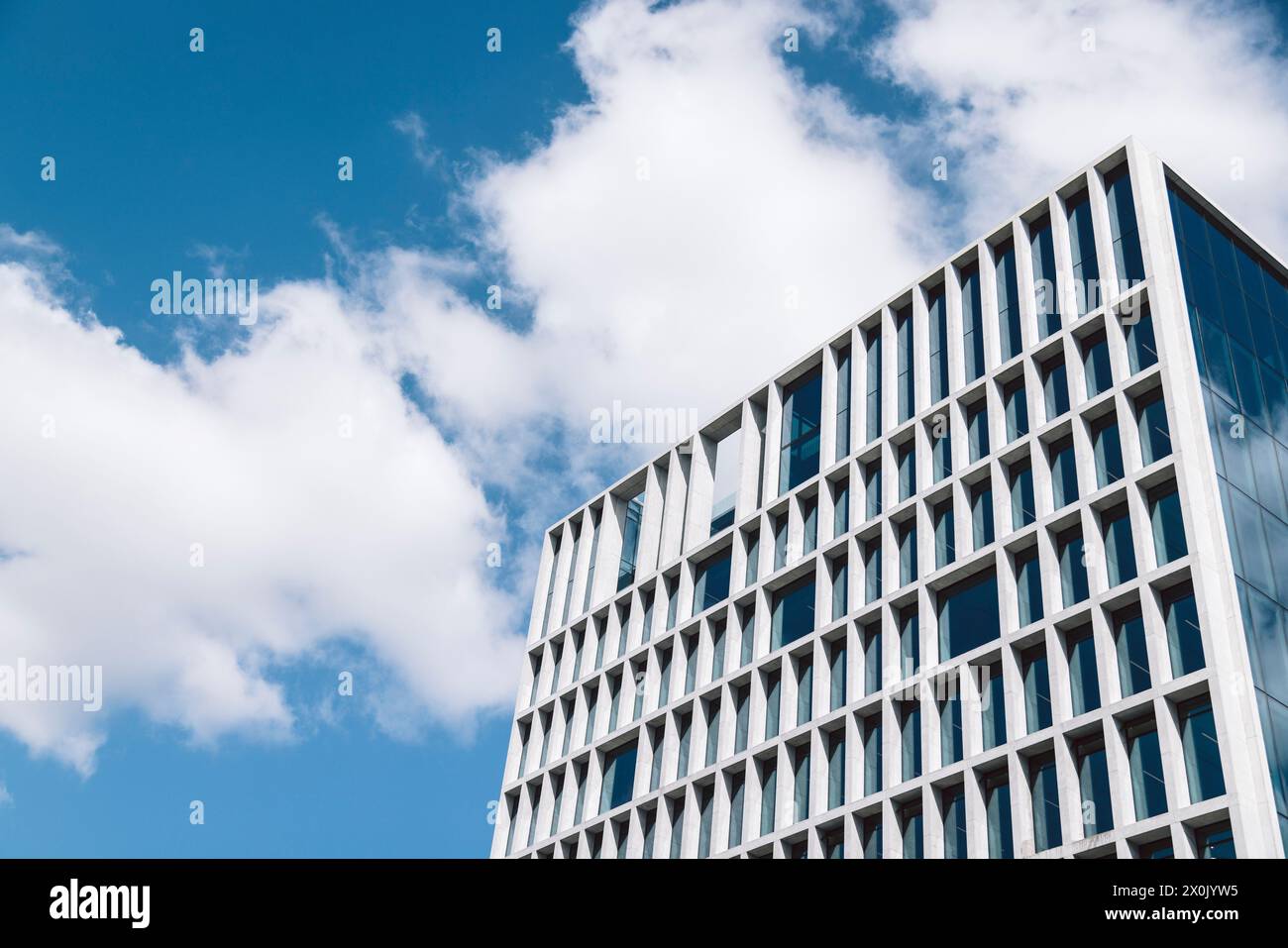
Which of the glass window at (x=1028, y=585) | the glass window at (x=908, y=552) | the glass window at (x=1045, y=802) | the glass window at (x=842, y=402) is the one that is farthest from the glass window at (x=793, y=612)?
the glass window at (x=1045, y=802)

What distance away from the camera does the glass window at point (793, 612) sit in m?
48.0

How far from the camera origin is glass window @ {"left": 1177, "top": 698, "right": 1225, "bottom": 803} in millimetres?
32344

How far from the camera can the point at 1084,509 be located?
38.6 m

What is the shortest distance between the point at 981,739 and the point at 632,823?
51.5ft

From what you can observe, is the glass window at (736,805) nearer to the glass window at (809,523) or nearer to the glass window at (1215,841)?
the glass window at (809,523)

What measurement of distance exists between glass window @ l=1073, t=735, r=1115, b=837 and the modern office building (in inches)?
5.0

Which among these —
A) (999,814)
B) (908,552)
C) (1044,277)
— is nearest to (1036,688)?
(999,814)

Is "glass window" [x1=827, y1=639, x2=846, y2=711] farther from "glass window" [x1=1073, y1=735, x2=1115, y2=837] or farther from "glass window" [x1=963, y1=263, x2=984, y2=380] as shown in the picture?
"glass window" [x1=1073, y1=735, x2=1115, y2=837]

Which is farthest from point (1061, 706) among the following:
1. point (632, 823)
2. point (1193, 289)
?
point (632, 823)

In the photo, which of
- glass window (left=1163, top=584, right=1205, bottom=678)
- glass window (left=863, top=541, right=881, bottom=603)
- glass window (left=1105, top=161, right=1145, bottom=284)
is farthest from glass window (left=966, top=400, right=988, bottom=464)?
glass window (left=1163, top=584, right=1205, bottom=678)

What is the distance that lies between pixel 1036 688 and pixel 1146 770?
14.9 ft

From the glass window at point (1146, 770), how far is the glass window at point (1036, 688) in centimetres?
283

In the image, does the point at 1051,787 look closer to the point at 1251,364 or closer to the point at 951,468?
the point at 951,468

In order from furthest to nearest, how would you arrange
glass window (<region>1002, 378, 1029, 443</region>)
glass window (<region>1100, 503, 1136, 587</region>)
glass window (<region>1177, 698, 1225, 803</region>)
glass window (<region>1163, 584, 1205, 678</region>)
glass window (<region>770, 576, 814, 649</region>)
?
glass window (<region>770, 576, 814, 649</region>) → glass window (<region>1002, 378, 1029, 443</region>) → glass window (<region>1100, 503, 1136, 587</region>) → glass window (<region>1163, 584, 1205, 678</region>) → glass window (<region>1177, 698, 1225, 803</region>)
